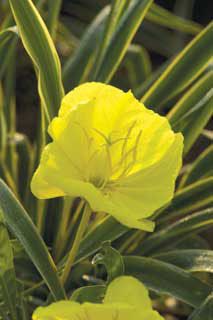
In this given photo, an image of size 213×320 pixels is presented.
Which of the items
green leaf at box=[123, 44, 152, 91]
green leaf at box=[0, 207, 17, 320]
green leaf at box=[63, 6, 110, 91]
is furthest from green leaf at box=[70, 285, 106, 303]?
green leaf at box=[123, 44, 152, 91]

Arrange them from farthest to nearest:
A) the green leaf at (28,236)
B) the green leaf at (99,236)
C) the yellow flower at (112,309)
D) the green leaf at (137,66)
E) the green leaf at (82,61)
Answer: the green leaf at (137,66), the green leaf at (82,61), the green leaf at (99,236), the green leaf at (28,236), the yellow flower at (112,309)

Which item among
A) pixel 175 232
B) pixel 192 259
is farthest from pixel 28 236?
pixel 175 232

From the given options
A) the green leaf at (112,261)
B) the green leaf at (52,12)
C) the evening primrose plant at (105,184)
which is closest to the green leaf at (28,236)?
the evening primrose plant at (105,184)

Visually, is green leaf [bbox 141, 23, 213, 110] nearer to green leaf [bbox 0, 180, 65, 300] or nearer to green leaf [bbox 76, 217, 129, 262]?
green leaf [bbox 76, 217, 129, 262]

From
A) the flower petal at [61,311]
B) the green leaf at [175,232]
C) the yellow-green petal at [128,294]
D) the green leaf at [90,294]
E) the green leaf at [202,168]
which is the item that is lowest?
the green leaf at [175,232]

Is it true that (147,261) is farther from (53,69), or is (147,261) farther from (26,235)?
(53,69)

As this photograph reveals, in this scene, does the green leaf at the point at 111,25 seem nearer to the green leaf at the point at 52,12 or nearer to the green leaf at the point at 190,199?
the green leaf at the point at 52,12

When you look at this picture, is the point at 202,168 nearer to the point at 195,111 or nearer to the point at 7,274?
the point at 195,111
